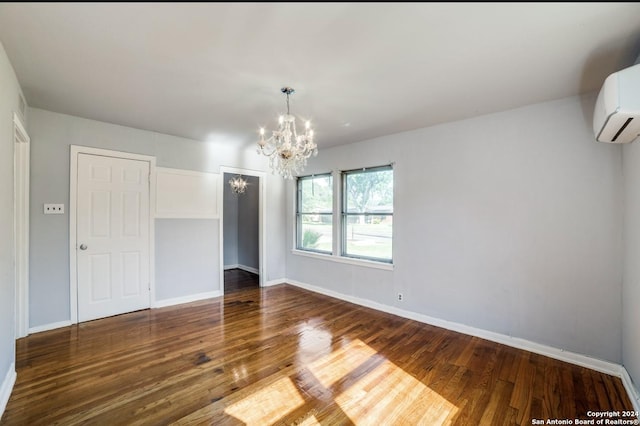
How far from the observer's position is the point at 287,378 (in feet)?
7.62

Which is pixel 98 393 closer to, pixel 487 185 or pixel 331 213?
pixel 331 213

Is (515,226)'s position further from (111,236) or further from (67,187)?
(67,187)

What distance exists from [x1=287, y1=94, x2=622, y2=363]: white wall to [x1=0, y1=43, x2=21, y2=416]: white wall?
12.2 feet

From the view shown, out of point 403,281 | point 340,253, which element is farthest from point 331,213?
point 403,281

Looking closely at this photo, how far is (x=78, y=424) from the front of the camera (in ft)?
5.92

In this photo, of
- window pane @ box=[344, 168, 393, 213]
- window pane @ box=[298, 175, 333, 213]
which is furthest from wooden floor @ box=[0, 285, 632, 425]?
window pane @ box=[298, 175, 333, 213]

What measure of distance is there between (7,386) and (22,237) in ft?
5.43

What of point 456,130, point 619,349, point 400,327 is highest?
point 456,130

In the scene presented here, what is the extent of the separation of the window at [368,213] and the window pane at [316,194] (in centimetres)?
33

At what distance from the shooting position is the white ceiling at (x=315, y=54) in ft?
5.32

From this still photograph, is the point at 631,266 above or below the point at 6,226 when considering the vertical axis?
below

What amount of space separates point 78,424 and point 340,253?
11.4 feet

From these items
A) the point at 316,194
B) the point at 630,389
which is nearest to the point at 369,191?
the point at 316,194

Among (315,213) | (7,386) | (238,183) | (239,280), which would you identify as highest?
(238,183)
